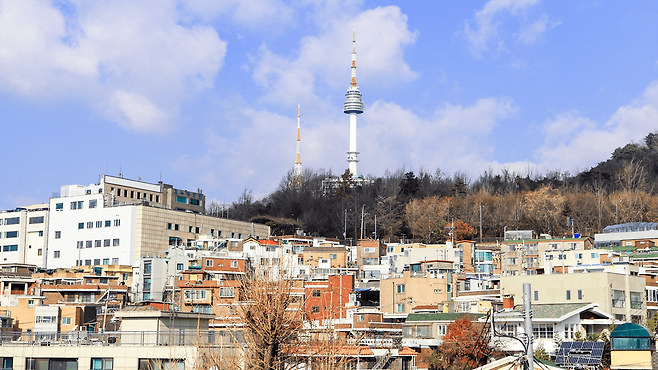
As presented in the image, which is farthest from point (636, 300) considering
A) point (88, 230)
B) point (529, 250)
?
point (88, 230)

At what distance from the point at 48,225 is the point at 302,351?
226ft

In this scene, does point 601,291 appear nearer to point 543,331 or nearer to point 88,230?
point 543,331

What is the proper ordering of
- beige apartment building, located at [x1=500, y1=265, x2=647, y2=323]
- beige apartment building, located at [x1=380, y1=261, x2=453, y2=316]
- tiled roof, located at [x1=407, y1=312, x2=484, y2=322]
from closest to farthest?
tiled roof, located at [x1=407, y1=312, x2=484, y2=322]
beige apartment building, located at [x1=500, y1=265, x2=647, y2=323]
beige apartment building, located at [x1=380, y1=261, x2=453, y2=316]

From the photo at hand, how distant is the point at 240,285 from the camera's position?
22.8 metres

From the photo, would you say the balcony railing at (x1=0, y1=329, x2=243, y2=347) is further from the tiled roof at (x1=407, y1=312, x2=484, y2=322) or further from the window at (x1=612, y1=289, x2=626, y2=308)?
the window at (x1=612, y1=289, x2=626, y2=308)

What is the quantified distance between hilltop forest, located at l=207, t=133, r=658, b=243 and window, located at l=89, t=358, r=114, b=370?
186 feet

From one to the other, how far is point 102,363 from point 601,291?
95.3 feet

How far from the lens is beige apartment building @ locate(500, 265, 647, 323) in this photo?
43.8m

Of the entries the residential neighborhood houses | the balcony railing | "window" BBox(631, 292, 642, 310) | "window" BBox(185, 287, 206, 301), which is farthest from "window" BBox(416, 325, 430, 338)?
the balcony railing

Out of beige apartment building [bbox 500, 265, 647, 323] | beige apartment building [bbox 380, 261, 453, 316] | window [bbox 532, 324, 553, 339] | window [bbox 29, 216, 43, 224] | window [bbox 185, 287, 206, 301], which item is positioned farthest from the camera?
window [bbox 29, 216, 43, 224]

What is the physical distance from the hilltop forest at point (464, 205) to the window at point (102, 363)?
56589mm

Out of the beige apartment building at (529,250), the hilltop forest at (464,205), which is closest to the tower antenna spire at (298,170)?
the hilltop forest at (464,205)

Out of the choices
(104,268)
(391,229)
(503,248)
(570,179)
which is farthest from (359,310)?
(570,179)

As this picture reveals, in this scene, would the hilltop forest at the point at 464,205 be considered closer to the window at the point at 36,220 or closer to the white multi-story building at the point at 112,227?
the white multi-story building at the point at 112,227
